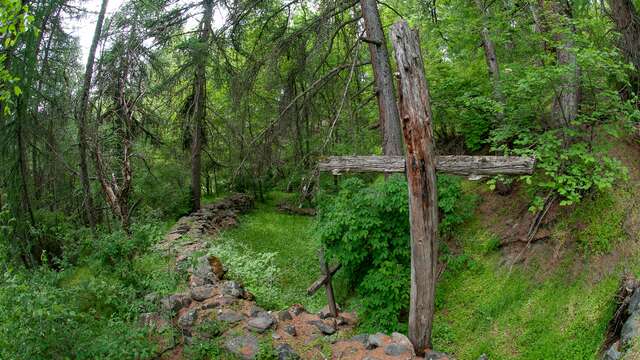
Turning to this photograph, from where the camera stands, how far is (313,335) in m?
5.98

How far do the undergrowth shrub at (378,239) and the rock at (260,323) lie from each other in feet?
5.38

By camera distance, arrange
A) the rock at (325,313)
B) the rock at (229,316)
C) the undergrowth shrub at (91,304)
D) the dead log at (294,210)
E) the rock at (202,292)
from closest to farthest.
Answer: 1. the undergrowth shrub at (91,304)
2. the rock at (229,316)
3. the rock at (202,292)
4. the rock at (325,313)
5. the dead log at (294,210)

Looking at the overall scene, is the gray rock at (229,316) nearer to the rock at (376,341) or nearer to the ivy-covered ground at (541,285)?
the ivy-covered ground at (541,285)

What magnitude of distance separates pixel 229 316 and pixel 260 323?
434 mm

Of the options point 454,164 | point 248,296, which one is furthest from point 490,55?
point 248,296

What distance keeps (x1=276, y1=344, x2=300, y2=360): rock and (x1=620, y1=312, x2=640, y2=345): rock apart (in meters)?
3.37

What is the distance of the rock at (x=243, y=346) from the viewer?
A: 5055mm

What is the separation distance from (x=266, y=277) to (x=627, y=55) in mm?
6679

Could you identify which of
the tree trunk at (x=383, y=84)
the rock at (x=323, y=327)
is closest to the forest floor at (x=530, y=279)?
the rock at (x=323, y=327)

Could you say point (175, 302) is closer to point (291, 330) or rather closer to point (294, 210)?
point (291, 330)

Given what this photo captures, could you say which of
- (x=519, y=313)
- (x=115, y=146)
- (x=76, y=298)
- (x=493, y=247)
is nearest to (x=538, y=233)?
(x=493, y=247)

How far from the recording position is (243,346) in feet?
17.0

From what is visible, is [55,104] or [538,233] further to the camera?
[55,104]

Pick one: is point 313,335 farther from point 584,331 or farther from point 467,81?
point 467,81
